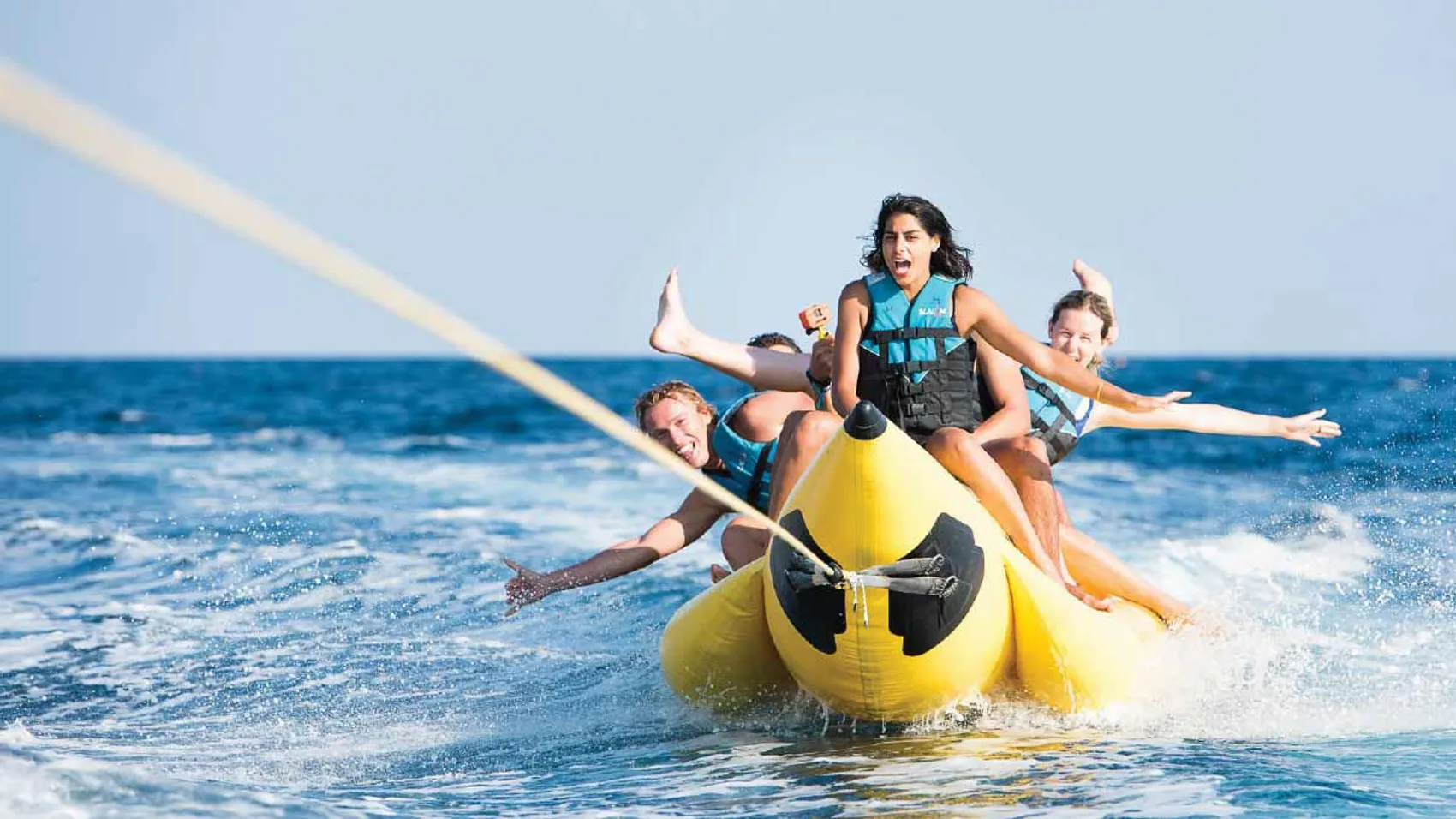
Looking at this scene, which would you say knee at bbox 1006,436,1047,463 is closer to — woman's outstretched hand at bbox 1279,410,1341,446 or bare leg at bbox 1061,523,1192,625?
bare leg at bbox 1061,523,1192,625

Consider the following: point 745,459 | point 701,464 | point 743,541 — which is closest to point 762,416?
point 745,459

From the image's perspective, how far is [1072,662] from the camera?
4.45 metres

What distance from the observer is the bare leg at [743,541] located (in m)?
5.30

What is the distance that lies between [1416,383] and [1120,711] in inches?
947

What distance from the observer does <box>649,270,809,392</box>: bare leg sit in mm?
5348

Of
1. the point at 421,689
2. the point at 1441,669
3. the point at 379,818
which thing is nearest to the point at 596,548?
the point at 421,689

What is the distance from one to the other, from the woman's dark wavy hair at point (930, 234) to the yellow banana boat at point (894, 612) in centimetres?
82

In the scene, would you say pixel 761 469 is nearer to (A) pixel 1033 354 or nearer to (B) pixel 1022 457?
(B) pixel 1022 457

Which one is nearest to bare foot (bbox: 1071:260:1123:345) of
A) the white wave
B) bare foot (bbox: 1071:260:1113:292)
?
bare foot (bbox: 1071:260:1113:292)

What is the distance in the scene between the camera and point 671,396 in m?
5.27

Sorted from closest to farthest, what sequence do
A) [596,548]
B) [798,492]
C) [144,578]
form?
[798,492] → [144,578] → [596,548]

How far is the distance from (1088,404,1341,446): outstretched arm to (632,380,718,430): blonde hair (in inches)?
55.4

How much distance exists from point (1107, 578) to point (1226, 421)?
2.30 ft

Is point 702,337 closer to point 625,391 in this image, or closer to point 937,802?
point 937,802
